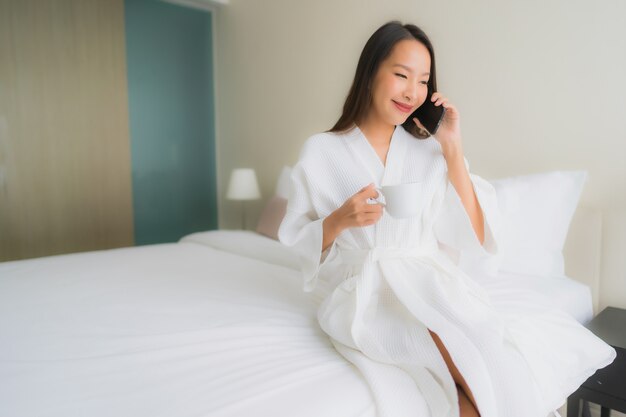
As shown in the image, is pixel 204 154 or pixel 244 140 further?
pixel 204 154

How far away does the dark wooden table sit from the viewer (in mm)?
1360

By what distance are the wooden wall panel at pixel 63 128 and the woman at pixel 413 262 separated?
2666 mm

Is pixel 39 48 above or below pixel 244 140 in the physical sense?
above

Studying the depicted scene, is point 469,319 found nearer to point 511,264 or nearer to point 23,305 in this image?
point 511,264

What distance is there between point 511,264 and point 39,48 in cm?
331

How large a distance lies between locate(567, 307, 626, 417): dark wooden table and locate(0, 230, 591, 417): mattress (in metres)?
0.17

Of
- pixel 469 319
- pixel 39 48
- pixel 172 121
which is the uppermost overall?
pixel 39 48

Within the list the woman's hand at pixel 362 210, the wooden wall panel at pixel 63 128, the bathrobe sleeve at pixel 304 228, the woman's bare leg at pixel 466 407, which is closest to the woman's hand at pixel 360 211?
the woman's hand at pixel 362 210

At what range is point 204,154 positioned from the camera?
401 cm

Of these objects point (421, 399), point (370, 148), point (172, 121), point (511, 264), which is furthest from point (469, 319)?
point (172, 121)

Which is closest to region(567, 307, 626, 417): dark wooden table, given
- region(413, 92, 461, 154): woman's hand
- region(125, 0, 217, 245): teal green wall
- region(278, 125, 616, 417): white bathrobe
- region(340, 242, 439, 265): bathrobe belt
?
region(278, 125, 616, 417): white bathrobe

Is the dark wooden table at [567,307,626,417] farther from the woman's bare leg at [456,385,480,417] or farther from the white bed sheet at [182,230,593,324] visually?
the woman's bare leg at [456,385,480,417]

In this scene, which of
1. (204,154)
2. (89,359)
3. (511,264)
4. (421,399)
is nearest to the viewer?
(421,399)

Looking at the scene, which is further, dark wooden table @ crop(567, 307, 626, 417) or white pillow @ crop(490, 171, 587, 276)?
white pillow @ crop(490, 171, 587, 276)
